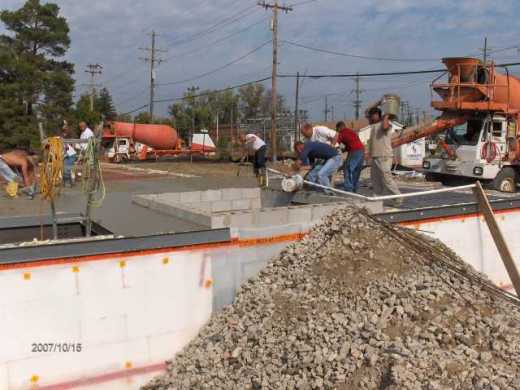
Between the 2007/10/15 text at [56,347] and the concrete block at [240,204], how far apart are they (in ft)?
13.9

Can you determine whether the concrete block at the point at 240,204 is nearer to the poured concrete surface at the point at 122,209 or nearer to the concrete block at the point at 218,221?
the poured concrete surface at the point at 122,209

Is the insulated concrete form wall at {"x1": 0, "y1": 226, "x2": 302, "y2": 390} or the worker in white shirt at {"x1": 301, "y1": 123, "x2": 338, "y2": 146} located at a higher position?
the worker in white shirt at {"x1": 301, "y1": 123, "x2": 338, "y2": 146}

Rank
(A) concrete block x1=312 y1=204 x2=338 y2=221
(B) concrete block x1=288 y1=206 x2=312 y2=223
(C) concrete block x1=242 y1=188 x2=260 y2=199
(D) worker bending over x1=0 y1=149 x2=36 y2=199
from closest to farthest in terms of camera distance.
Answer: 1. (B) concrete block x1=288 y1=206 x2=312 y2=223
2. (A) concrete block x1=312 y1=204 x2=338 y2=221
3. (C) concrete block x1=242 y1=188 x2=260 y2=199
4. (D) worker bending over x1=0 y1=149 x2=36 y2=199

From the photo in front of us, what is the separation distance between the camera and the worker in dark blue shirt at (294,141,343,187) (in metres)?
8.63

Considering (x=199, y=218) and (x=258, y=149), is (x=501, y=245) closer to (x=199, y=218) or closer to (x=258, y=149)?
(x=199, y=218)

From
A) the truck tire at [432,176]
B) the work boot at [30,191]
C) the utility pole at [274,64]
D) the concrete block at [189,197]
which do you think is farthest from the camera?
the utility pole at [274,64]

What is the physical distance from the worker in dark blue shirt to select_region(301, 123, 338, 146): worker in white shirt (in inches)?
14.4

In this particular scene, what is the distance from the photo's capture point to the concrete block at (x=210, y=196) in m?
8.24

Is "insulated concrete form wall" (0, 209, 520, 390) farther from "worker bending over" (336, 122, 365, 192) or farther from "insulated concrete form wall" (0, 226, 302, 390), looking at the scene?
"worker bending over" (336, 122, 365, 192)

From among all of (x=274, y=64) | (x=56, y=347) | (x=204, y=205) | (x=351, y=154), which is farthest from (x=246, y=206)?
(x=274, y=64)

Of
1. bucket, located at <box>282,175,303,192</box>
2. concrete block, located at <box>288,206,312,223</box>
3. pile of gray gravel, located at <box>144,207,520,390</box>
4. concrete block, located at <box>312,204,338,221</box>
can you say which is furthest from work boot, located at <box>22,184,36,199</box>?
pile of gray gravel, located at <box>144,207,520,390</box>

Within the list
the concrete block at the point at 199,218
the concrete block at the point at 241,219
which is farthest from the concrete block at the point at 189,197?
the concrete block at the point at 241,219

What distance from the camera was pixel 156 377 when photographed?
16.3 ft

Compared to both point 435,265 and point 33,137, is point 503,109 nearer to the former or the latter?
point 435,265
